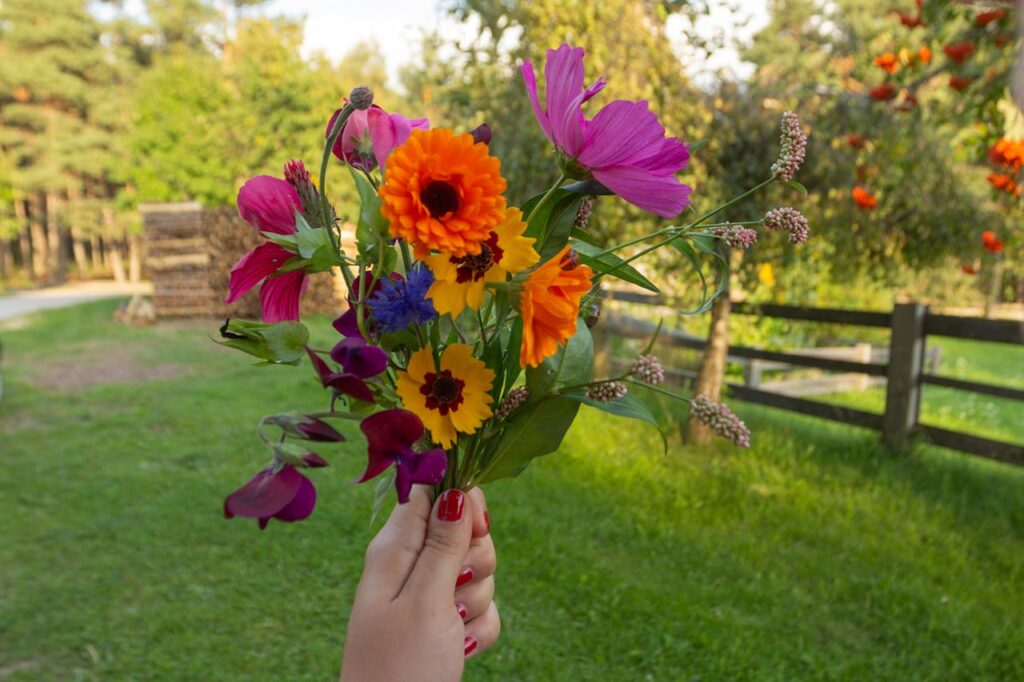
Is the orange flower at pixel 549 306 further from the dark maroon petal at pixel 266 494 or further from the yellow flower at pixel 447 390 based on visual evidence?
the dark maroon petal at pixel 266 494

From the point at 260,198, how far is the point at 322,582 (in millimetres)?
2750

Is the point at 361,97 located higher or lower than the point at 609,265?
higher

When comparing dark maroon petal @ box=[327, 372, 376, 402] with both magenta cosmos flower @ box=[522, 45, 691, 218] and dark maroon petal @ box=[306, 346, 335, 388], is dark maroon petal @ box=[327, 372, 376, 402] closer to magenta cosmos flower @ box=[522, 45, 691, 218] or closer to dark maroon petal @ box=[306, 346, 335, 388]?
dark maroon petal @ box=[306, 346, 335, 388]

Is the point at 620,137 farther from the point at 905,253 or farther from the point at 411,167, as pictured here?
the point at 905,253

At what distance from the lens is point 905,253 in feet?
16.9

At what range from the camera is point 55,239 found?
2738 centimetres

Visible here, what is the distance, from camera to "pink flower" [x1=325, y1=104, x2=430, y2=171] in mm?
946

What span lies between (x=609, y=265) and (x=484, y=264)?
21 centimetres

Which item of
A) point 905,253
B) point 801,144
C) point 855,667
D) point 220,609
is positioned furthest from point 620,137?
point 905,253

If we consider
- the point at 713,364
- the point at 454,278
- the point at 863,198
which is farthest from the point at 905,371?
the point at 454,278

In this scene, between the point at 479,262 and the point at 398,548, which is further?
the point at 398,548

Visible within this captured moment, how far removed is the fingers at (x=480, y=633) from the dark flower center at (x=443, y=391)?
43cm

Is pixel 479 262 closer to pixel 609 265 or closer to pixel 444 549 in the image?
pixel 609 265

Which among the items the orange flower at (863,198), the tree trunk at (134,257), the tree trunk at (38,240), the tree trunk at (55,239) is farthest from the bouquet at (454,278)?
the tree trunk at (38,240)
